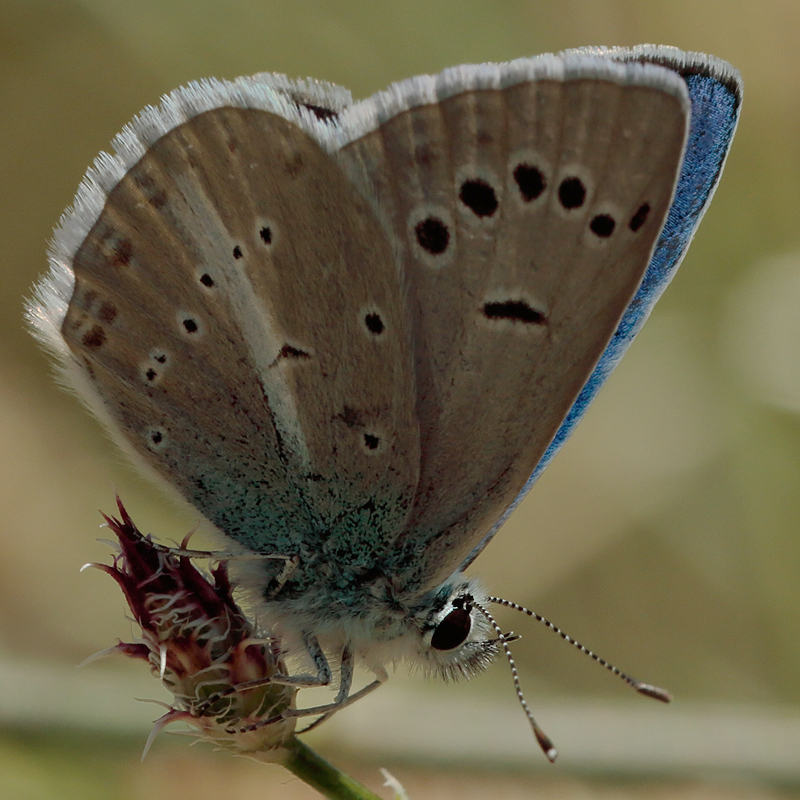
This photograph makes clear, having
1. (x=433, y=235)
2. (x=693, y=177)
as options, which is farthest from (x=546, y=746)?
(x=693, y=177)

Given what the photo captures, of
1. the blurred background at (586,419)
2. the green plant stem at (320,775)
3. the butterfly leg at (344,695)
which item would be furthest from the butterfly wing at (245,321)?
the blurred background at (586,419)

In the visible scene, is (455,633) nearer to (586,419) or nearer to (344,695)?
(344,695)

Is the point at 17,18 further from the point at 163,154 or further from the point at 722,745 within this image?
the point at 722,745

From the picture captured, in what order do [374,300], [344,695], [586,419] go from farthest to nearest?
[586,419] < [344,695] < [374,300]

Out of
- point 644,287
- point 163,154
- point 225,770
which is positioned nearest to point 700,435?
point 644,287

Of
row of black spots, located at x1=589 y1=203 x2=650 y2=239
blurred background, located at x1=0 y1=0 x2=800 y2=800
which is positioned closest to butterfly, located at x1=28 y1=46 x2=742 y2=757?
row of black spots, located at x1=589 y1=203 x2=650 y2=239

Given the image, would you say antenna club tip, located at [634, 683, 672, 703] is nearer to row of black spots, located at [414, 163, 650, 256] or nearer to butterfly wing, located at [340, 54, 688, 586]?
butterfly wing, located at [340, 54, 688, 586]
